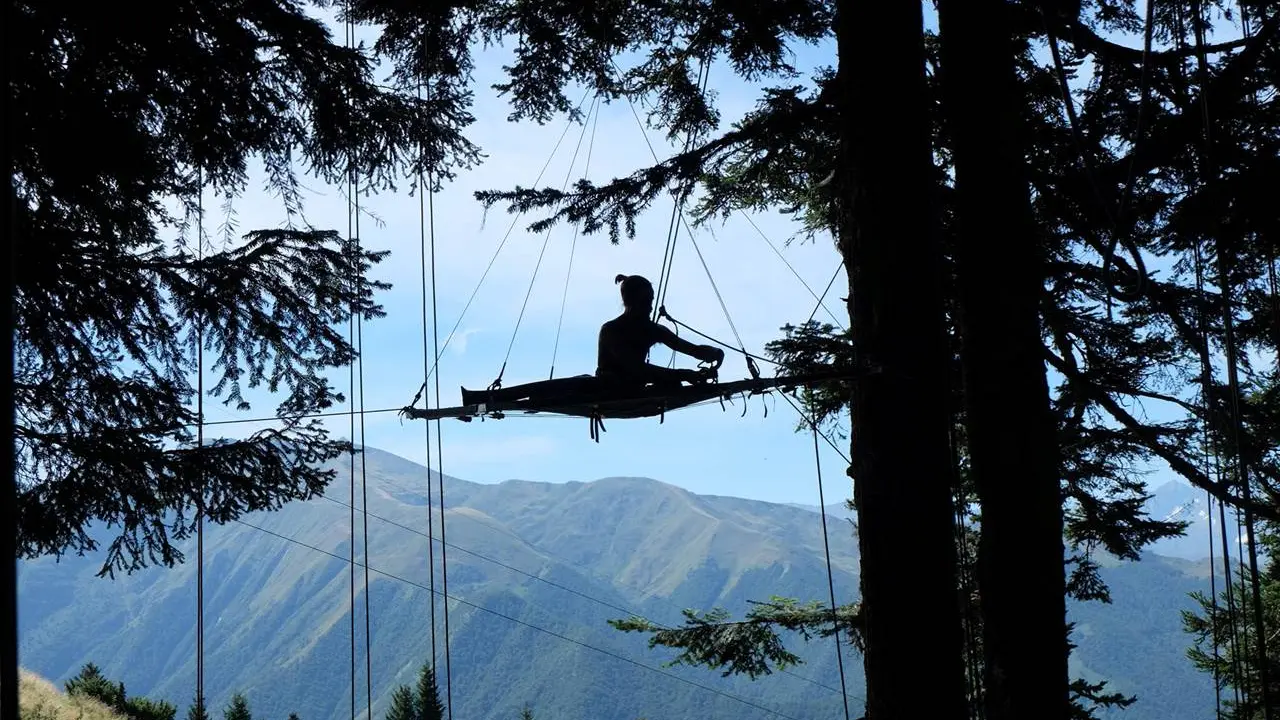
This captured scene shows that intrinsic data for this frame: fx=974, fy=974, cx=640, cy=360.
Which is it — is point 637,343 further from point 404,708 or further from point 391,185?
point 404,708

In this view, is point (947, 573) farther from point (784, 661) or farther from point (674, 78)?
point (784, 661)

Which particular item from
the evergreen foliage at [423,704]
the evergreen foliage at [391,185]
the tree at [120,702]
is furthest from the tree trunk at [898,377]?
the evergreen foliage at [423,704]

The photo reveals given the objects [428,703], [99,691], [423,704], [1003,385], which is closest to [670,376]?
[1003,385]

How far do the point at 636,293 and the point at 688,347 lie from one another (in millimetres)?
424

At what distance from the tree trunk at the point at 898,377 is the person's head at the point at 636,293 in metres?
1.13

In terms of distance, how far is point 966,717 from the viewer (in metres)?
4.54

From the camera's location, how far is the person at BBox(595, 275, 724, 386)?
527cm

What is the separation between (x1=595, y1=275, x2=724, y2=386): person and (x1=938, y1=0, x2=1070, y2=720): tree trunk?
1724 millimetres

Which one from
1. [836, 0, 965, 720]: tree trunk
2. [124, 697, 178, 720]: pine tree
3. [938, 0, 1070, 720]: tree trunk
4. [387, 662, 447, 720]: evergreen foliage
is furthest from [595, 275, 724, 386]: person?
[387, 662, 447, 720]: evergreen foliage

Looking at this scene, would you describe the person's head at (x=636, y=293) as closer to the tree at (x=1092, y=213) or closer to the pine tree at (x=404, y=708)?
the tree at (x=1092, y=213)

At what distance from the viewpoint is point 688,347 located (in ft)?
17.9

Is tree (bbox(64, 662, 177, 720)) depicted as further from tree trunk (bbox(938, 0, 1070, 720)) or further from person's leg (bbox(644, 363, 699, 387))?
tree trunk (bbox(938, 0, 1070, 720))

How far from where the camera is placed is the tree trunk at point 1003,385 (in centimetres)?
555

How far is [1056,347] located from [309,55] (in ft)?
21.2
